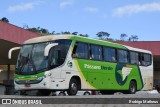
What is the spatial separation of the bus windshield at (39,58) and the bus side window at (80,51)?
597mm

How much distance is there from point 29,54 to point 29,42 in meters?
0.95

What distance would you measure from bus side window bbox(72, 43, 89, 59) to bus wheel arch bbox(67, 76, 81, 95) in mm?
1079

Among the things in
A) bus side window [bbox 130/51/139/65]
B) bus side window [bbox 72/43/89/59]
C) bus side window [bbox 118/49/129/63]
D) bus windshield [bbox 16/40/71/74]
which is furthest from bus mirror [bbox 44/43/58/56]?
bus side window [bbox 130/51/139/65]

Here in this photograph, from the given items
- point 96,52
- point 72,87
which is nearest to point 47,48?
point 72,87

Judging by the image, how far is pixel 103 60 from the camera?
21.9 m

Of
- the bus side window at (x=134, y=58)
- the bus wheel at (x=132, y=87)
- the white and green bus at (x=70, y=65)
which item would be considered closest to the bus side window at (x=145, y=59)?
the bus side window at (x=134, y=58)

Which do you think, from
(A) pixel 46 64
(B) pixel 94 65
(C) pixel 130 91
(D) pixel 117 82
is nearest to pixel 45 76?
(A) pixel 46 64

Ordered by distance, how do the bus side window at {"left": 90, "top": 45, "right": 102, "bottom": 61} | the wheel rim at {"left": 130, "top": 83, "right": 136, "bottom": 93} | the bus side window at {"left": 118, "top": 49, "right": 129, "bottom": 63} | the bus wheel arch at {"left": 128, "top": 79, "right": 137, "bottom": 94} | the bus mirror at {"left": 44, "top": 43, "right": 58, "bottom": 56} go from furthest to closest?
the wheel rim at {"left": 130, "top": 83, "right": 136, "bottom": 93}
the bus wheel arch at {"left": 128, "top": 79, "right": 137, "bottom": 94}
the bus side window at {"left": 118, "top": 49, "right": 129, "bottom": 63}
the bus side window at {"left": 90, "top": 45, "right": 102, "bottom": 61}
the bus mirror at {"left": 44, "top": 43, "right": 58, "bottom": 56}

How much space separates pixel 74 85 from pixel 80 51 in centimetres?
173

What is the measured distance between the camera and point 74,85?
19.4m

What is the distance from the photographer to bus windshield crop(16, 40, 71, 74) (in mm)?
18109

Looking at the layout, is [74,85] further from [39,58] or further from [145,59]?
[145,59]

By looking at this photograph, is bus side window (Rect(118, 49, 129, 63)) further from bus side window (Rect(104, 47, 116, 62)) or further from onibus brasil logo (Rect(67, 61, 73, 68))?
onibus brasil logo (Rect(67, 61, 73, 68))

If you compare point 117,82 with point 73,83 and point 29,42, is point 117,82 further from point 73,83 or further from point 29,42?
point 29,42
